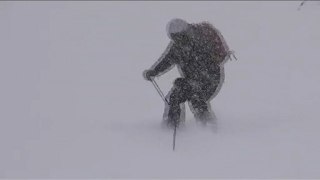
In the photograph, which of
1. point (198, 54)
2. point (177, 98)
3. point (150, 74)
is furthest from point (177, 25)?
point (177, 98)

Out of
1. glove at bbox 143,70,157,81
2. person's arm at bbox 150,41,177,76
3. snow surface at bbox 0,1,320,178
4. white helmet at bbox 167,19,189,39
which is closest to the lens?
snow surface at bbox 0,1,320,178

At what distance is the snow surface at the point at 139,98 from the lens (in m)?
7.05

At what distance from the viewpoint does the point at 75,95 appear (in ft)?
33.7

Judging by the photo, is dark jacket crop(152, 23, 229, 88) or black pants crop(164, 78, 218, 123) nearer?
dark jacket crop(152, 23, 229, 88)

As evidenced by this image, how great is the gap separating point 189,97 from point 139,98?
7.82ft

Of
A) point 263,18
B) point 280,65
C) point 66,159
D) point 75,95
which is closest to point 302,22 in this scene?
point 263,18

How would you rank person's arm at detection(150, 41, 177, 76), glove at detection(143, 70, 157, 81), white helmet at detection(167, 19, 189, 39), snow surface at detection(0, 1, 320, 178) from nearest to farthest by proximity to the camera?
snow surface at detection(0, 1, 320, 178) → white helmet at detection(167, 19, 189, 39) → person's arm at detection(150, 41, 177, 76) → glove at detection(143, 70, 157, 81)

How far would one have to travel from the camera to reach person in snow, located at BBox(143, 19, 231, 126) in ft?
25.3

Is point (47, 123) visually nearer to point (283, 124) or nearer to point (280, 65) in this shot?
A: point (283, 124)

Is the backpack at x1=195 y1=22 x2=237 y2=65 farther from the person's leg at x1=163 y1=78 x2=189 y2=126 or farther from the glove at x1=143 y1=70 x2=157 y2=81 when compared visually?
the glove at x1=143 y1=70 x2=157 y2=81

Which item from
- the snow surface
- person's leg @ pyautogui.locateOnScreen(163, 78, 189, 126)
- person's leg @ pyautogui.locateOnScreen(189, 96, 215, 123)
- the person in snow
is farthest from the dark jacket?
the snow surface

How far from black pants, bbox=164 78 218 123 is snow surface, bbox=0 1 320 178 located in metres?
0.22

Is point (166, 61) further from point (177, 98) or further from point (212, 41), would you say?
point (212, 41)

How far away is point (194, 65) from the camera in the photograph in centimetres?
788
